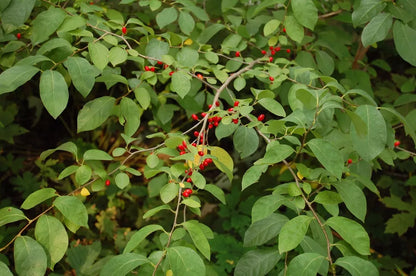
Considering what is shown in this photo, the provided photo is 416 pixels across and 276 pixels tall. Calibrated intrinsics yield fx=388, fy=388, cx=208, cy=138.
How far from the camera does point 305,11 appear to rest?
52.5 inches

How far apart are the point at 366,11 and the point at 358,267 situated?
872 mm

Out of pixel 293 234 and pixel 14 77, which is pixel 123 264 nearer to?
pixel 293 234

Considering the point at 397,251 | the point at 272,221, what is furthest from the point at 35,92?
the point at 397,251

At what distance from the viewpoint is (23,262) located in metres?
0.91

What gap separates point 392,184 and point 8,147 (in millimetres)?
2545

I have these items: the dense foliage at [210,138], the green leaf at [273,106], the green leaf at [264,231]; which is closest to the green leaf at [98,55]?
the dense foliage at [210,138]

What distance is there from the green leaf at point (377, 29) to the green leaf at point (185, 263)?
893mm

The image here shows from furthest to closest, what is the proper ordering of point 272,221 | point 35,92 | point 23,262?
point 35,92
point 272,221
point 23,262

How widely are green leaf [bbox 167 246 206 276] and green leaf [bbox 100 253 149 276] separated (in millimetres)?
67

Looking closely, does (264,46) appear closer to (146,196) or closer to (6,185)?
(146,196)

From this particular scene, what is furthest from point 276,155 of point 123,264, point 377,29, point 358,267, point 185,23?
point 185,23

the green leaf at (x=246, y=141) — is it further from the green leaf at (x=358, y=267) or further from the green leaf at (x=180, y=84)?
the green leaf at (x=358, y=267)

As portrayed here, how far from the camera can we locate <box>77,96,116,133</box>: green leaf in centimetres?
121

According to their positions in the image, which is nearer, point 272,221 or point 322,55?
point 272,221
